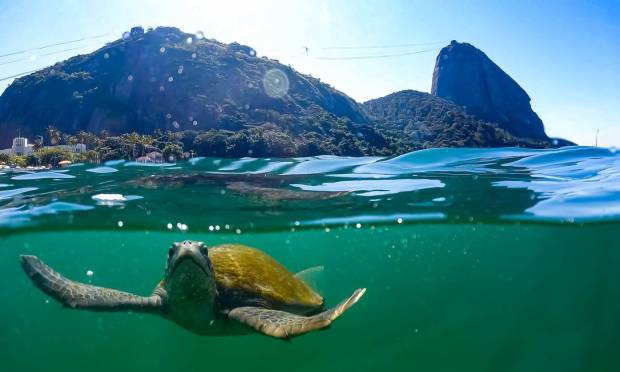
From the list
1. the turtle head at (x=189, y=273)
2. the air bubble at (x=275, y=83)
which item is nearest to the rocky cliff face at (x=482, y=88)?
the air bubble at (x=275, y=83)

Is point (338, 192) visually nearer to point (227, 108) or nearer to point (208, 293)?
point (208, 293)

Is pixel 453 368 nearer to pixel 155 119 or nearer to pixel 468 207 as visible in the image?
pixel 468 207

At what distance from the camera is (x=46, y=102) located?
49312 mm

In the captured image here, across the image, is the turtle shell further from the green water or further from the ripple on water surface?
the green water

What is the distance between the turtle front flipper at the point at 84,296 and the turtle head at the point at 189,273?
0.48 meters

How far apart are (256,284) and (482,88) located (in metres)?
72.8

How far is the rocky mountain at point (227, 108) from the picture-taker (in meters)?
21.1

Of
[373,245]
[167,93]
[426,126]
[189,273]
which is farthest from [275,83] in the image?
[189,273]

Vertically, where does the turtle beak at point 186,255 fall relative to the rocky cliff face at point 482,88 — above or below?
below

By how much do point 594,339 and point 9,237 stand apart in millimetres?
22439

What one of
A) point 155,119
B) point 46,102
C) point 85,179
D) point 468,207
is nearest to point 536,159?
point 468,207

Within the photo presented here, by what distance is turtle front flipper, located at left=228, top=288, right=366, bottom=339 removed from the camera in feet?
15.6

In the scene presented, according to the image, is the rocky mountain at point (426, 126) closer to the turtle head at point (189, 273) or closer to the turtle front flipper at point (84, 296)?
the turtle head at point (189, 273)

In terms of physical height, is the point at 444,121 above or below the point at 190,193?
above
